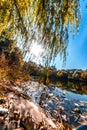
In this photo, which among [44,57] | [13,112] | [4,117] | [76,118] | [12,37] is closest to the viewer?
[44,57]

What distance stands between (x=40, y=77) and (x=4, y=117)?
146 centimetres

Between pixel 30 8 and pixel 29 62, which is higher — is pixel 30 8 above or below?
above

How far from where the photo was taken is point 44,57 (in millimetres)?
4645

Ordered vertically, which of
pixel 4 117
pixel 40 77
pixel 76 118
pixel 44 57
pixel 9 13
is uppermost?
pixel 9 13

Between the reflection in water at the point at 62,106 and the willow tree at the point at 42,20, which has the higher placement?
the willow tree at the point at 42,20

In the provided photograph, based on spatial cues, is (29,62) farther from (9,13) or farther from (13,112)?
(13,112)

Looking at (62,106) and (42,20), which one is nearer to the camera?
(42,20)

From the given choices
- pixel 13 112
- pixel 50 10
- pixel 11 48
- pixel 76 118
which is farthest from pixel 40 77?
pixel 76 118

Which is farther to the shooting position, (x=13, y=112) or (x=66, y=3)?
(x=13, y=112)

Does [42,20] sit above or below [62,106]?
above

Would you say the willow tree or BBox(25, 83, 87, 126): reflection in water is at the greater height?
the willow tree

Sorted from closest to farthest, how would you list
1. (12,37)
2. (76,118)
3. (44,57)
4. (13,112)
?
(44,57) < (12,37) < (13,112) < (76,118)

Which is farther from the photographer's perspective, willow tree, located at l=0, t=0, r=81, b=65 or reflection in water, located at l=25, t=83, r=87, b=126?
reflection in water, located at l=25, t=83, r=87, b=126

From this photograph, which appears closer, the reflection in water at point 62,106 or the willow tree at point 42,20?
the willow tree at point 42,20
